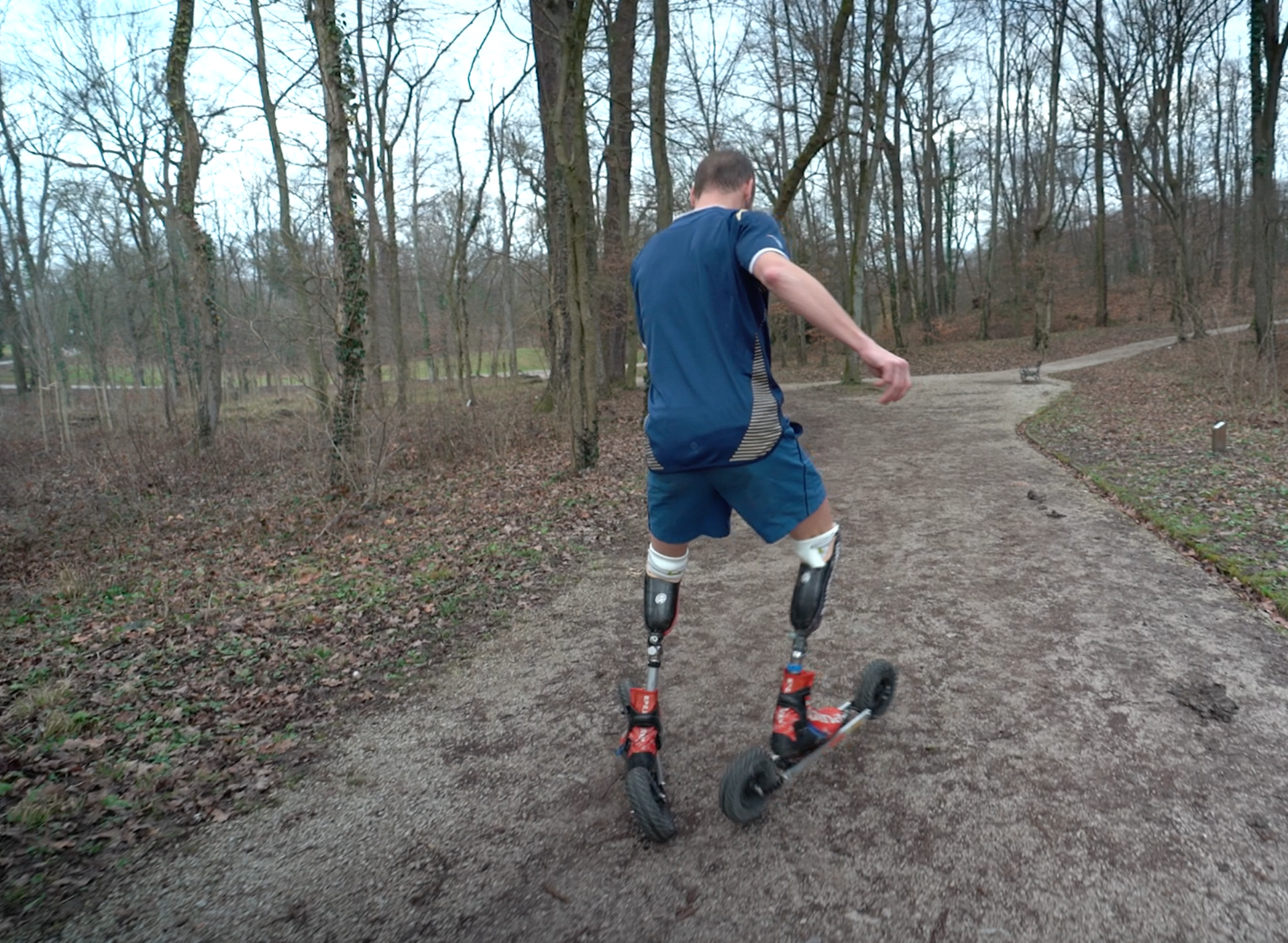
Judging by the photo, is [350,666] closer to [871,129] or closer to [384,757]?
[384,757]

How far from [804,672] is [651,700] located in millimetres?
525

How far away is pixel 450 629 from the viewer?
14.8ft

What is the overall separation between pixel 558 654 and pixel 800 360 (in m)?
24.1

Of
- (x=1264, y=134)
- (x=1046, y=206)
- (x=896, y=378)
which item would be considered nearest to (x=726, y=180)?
(x=896, y=378)

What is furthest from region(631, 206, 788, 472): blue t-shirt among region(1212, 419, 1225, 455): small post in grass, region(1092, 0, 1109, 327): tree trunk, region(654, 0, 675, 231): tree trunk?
region(1092, 0, 1109, 327): tree trunk

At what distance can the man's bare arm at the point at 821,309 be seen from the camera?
2.24 m

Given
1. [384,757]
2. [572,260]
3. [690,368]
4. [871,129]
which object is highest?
[871,129]

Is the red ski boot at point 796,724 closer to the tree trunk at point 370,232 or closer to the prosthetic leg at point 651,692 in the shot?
the prosthetic leg at point 651,692

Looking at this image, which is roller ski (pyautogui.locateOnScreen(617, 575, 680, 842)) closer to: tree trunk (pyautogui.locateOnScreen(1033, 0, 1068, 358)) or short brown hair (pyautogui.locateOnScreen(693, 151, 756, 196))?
short brown hair (pyautogui.locateOnScreen(693, 151, 756, 196))

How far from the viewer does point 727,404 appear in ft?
7.79

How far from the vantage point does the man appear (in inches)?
92.4

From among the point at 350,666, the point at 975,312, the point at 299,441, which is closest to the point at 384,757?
the point at 350,666

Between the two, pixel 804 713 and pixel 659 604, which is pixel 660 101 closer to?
pixel 659 604

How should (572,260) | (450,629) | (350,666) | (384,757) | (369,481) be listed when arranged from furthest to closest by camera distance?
(572,260) < (369,481) < (450,629) < (350,666) < (384,757)
